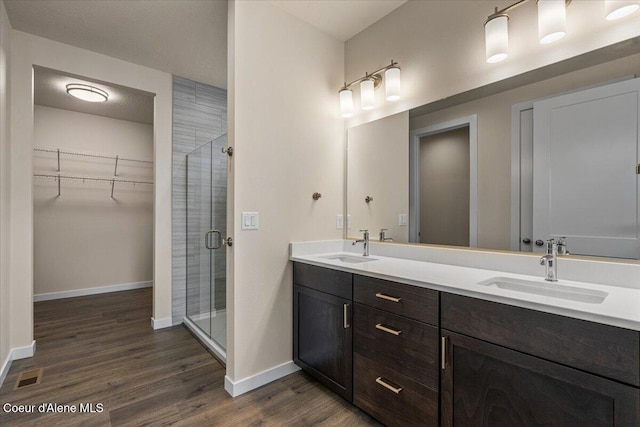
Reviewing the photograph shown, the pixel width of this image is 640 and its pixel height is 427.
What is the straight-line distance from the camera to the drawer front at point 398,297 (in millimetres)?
1362

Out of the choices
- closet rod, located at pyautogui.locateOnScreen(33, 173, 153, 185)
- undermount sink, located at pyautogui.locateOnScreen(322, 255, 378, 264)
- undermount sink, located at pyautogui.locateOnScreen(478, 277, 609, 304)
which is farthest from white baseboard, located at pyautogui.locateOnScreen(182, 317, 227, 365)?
closet rod, located at pyautogui.locateOnScreen(33, 173, 153, 185)

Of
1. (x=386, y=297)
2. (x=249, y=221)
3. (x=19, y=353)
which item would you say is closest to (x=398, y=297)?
(x=386, y=297)

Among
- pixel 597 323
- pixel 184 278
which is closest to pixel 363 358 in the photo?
pixel 597 323

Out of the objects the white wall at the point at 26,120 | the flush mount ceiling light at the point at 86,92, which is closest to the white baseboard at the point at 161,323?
the white wall at the point at 26,120

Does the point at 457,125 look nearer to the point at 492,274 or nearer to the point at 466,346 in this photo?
the point at 492,274

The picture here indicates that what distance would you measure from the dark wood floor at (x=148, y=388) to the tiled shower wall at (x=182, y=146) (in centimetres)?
49

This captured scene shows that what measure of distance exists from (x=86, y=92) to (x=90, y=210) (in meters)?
1.84

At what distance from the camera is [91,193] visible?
4.43 metres

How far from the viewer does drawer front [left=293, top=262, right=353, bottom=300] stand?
70.3 inches

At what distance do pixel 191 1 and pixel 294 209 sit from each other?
165 centimetres

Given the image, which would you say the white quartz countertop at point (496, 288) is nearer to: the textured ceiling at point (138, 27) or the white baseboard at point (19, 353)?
the textured ceiling at point (138, 27)

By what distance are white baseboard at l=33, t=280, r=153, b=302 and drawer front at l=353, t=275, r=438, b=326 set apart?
441 cm

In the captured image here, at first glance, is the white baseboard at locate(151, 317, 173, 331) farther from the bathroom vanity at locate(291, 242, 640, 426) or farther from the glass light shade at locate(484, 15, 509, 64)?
the glass light shade at locate(484, 15, 509, 64)

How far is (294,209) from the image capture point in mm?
2266
